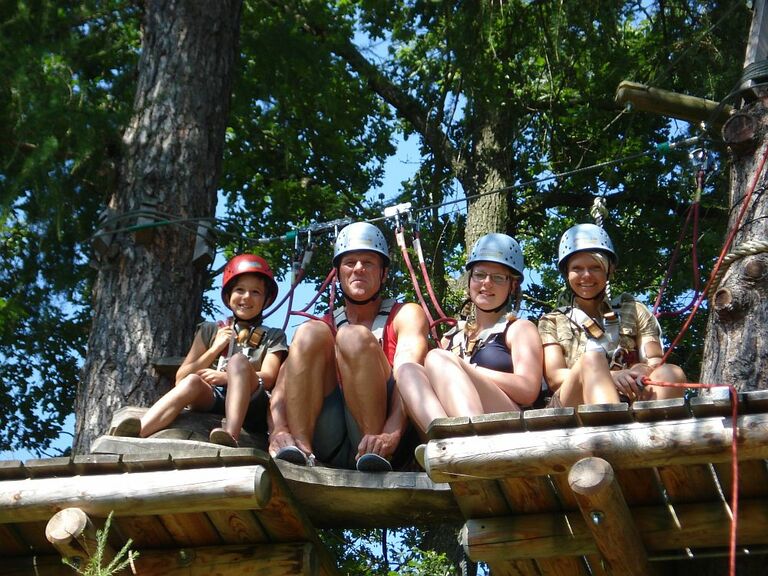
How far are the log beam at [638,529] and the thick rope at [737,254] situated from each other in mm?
1212

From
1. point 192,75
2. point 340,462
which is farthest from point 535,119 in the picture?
point 340,462

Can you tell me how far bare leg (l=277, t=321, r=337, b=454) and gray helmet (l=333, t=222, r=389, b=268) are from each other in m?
0.62

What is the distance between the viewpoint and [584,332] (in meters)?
5.89

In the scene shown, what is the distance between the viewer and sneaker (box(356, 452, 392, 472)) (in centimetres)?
518

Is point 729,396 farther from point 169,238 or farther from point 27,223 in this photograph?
point 27,223

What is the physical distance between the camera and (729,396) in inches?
176

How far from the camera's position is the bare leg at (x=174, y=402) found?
18.6ft

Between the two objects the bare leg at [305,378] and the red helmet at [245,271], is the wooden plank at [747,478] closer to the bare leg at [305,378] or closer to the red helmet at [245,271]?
the bare leg at [305,378]

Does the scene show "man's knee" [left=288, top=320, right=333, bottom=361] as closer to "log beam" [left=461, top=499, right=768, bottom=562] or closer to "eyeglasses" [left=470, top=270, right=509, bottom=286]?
"eyeglasses" [left=470, top=270, right=509, bottom=286]

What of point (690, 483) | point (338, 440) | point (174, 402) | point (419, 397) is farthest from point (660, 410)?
point (174, 402)

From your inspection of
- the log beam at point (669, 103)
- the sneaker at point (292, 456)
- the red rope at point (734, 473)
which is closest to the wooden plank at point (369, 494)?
the sneaker at point (292, 456)

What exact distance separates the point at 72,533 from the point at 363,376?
136 cm

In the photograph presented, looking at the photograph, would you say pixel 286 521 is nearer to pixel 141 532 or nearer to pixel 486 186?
pixel 141 532

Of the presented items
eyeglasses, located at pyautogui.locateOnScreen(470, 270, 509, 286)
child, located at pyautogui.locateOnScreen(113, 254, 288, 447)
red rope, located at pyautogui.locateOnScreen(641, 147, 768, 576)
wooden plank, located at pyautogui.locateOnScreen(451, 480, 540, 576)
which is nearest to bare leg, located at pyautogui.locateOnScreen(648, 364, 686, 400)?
red rope, located at pyautogui.locateOnScreen(641, 147, 768, 576)
